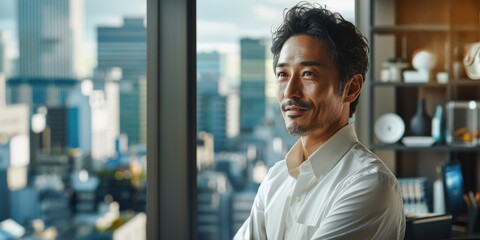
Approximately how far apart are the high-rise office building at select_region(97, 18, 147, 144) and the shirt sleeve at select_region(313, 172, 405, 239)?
7.31 ft

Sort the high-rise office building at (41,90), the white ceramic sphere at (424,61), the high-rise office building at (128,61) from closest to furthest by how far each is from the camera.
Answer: the high-rise office building at (41,90), the high-rise office building at (128,61), the white ceramic sphere at (424,61)

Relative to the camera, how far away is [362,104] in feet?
16.8

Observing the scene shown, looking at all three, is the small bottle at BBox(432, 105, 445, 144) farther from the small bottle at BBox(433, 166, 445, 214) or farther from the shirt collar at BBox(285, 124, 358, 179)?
the shirt collar at BBox(285, 124, 358, 179)

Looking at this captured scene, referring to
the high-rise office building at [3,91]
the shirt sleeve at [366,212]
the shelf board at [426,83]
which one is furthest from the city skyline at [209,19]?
the shirt sleeve at [366,212]

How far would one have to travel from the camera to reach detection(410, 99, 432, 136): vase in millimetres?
4934

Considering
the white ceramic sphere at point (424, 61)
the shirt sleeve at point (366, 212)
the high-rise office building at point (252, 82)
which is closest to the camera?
the shirt sleeve at point (366, 212)

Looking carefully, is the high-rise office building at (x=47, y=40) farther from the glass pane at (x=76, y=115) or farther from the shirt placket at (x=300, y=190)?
the shirt placket at (x=300, y=190)

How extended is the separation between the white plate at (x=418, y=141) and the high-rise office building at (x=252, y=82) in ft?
3.57

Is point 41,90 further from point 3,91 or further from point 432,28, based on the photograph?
point 432,28

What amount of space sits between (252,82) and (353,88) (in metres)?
2.85

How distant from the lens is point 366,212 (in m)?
1.47

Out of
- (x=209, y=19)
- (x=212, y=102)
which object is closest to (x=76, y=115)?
(x=212, y=102)

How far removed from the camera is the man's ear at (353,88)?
1.67 m

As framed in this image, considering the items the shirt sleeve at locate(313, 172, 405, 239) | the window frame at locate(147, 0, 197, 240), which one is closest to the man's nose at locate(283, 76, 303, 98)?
the shirt sleeve at locate(313, 172, 405, 239)
